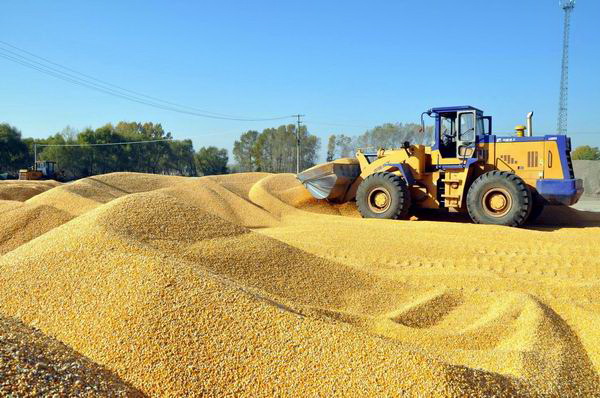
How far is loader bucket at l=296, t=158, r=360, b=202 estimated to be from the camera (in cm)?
1039

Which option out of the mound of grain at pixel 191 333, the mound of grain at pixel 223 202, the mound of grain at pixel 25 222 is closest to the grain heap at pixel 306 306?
the mound of grain at pixel 191 333

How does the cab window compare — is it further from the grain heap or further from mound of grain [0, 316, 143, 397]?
mound of grain [0, 316, 143, 397]

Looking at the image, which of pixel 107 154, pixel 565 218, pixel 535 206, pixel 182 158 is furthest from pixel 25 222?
pixel 182 158

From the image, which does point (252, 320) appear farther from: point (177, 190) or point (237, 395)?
point (177, 190)

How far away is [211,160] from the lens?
47281mm

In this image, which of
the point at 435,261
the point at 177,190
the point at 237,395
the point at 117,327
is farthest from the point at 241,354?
the point at 177,190

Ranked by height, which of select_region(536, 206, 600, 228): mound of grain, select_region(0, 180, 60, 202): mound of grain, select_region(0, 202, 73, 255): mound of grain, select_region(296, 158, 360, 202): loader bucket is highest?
select_region(296, 158, 360, 202): loader bucket

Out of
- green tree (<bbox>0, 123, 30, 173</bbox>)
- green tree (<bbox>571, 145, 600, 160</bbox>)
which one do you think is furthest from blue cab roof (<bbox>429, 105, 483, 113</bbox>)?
green tree (<bbox>0, 123, 30, 173</bbox>)

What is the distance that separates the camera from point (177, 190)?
1091cm

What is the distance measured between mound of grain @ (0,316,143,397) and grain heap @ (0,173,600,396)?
0.54 feet

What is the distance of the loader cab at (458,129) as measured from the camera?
29.2 ft

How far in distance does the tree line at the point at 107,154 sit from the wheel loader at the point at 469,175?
1152 inches

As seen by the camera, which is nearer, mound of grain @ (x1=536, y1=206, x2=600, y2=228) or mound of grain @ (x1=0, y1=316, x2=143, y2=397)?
mound of grain @ (x1=0, y1=316, x2=143, y2=397)

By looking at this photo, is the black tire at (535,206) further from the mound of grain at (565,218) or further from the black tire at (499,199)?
the black tire at (499,199)
